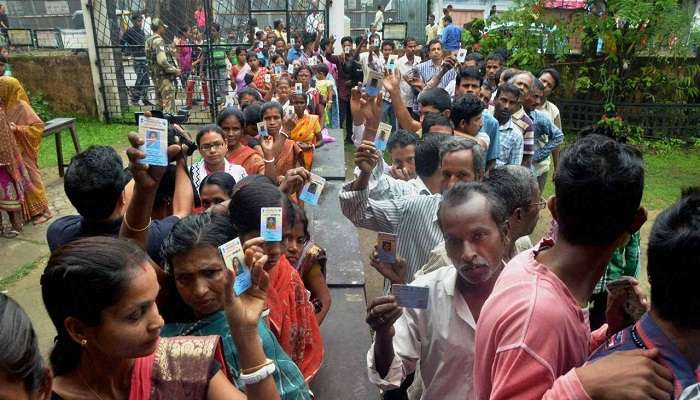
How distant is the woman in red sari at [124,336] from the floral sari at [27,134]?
549 cm

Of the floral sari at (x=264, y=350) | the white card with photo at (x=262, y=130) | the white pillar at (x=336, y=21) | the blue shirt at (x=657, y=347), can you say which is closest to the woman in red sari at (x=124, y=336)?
the floral sari at (x=264, y=350)

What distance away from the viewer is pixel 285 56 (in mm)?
10734

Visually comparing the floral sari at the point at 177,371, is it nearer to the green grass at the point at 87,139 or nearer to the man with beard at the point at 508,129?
the man with beard at the point at 508,129

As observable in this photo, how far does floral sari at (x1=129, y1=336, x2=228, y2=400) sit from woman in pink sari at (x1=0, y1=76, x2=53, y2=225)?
18.2 feet

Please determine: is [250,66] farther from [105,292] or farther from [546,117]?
[105,292]

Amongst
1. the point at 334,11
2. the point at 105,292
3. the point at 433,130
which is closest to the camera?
the point at 105,292

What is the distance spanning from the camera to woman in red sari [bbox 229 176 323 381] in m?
2.17

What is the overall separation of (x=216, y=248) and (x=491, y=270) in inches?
38.3

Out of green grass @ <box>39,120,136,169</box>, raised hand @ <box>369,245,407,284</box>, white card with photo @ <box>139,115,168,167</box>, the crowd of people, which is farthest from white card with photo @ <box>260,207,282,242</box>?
green grass @ <box>39,120,136,169</box>

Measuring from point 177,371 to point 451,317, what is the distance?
0.90 m

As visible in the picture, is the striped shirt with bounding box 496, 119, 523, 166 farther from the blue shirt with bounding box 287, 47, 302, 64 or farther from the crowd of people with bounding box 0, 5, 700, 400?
the blue shirt with bounding box 287, 47, 302, 64

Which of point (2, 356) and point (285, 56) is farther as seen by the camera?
point (285, 56)

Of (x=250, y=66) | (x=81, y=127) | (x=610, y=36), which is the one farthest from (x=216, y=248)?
(x=81, y=127)

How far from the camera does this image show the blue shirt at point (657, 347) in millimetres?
979
